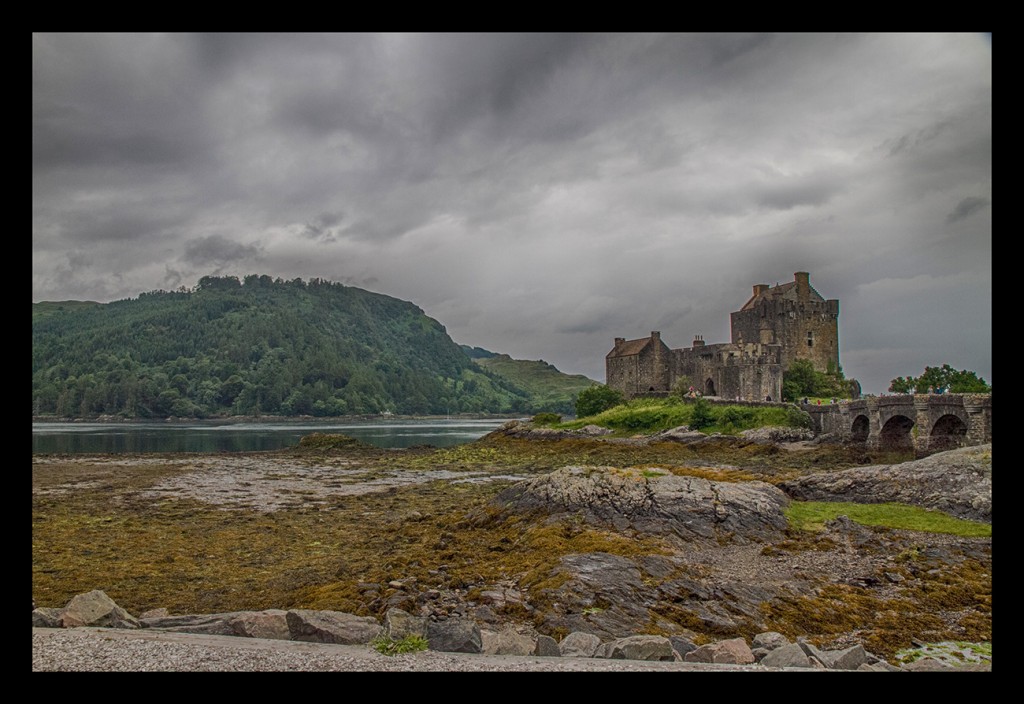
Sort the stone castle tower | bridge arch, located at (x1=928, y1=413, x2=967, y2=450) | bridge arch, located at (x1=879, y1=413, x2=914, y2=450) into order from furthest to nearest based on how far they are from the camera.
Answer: the stone castle tower, bridge arch, located at (x1=879, y1=413, x2=914, y2=450), bridge arch, located at (x1=928, y1=413, x2=967, y2=450)

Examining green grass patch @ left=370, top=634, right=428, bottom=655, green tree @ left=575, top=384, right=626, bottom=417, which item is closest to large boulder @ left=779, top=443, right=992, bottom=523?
green grass patch @ left=370, top=634, right=428, bottom=655

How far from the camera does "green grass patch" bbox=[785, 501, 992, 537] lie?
51.5ft

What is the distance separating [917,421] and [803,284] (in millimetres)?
29698

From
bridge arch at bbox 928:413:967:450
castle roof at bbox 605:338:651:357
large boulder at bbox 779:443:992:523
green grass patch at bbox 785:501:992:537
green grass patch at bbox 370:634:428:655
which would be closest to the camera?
green grass patch at bbox 370:634:428:655

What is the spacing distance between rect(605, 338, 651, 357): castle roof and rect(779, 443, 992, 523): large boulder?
44040 millimetres

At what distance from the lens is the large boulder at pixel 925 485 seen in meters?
17.5

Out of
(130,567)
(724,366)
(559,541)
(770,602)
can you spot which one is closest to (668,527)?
(559,541)

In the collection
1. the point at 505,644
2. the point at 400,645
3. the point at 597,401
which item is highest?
the point at 597,401

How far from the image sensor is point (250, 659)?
7.09 m

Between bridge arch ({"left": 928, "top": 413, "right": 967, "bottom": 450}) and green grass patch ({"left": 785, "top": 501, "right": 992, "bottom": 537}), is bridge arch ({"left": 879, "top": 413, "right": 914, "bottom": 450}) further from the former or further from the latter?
green grass patch ({"left": 785, "top": 501, "right": 992, "bottom": 537})

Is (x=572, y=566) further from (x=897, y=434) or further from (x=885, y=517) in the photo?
(x=897, y=434)

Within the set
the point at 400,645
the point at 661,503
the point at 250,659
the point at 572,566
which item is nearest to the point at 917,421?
the point at 661,503
